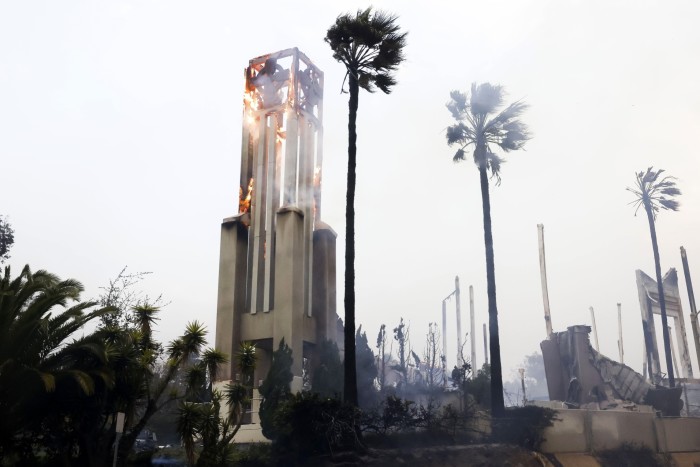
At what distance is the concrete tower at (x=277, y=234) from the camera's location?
1289 inches

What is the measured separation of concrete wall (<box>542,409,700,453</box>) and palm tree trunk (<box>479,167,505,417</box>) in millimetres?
2090

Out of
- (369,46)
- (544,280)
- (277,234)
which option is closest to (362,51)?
(369,46)

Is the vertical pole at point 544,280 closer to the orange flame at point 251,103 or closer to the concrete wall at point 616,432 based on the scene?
the concrete wall at point 616,432

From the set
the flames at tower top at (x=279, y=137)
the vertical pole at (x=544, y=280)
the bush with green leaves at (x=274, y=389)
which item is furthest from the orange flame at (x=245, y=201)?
the vertical pole at (x=544, y=280)

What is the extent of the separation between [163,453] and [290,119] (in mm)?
18362

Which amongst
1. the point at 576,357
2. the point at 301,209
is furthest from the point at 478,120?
the point at 576,357

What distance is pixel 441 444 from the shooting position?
22703 millimetres

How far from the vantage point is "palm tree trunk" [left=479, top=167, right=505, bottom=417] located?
986 inches

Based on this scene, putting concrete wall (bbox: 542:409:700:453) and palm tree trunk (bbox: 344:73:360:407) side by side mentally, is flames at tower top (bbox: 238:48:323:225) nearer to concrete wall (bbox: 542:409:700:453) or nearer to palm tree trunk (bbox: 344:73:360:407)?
palm tree trunk (bbox: 344:73:360:407)

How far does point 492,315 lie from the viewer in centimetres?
2625

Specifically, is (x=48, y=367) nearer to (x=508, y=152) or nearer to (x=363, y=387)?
(x=363, y=387)

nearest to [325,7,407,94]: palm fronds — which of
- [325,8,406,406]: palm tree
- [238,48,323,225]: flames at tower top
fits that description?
[325,8,406,406]: palm tree

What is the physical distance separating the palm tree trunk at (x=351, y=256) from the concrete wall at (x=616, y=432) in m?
7.73

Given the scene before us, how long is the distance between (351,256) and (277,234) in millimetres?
10523
